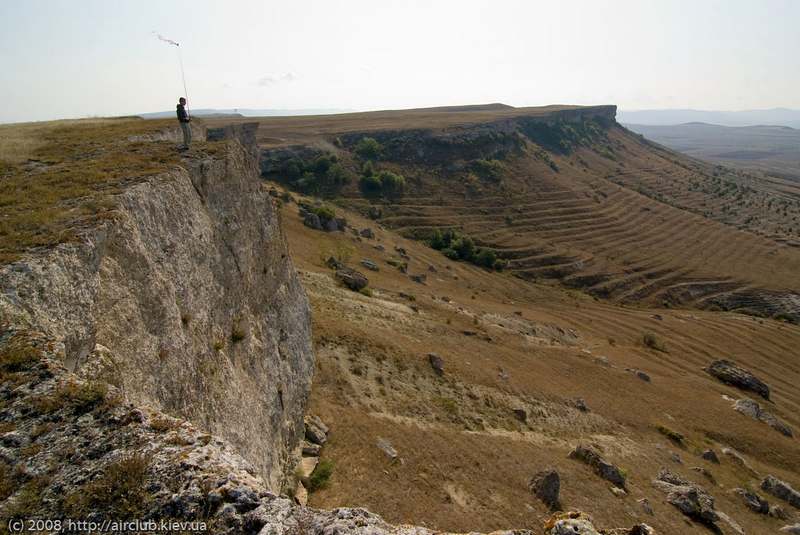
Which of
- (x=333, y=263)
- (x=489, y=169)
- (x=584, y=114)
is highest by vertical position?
(x=584, y=114)

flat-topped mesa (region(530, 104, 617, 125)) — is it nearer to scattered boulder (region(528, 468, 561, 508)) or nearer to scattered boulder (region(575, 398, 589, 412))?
scattered boulder (region(575, 398, 589, 412))

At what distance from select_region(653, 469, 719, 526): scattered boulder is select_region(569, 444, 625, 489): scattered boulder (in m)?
2.85

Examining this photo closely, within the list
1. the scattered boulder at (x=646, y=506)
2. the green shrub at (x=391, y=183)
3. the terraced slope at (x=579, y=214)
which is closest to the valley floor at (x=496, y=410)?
the scattered boulder at (x=646, y=506)

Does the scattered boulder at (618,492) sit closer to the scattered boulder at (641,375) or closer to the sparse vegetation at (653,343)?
the scattered boulder at (641,375)

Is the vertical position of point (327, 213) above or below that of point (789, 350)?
above

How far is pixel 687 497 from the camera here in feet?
78.3

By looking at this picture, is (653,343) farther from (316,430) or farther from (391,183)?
(391,183)

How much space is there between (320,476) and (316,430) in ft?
8.84

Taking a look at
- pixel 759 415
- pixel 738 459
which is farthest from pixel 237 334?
pixel 759 415

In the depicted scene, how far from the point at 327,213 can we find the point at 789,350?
6966 cm

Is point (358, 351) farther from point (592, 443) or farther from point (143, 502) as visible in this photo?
point (143, 502)

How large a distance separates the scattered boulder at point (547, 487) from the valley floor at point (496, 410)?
0.56 meters

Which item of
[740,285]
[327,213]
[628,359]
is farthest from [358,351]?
[740,285]

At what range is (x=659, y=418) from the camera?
111ft
